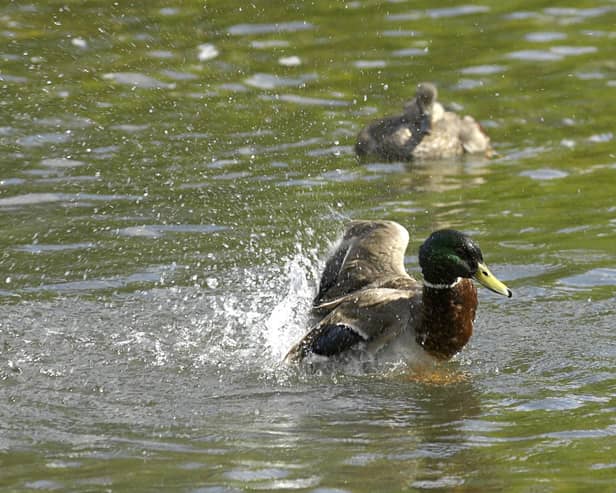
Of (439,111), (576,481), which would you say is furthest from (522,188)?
(576,481)

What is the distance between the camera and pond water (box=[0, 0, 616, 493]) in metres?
6.31

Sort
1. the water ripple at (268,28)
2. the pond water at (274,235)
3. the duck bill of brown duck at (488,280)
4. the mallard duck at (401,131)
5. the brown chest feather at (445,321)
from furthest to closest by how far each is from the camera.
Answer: the water ripple at (268,28) → the mallard duck at (401,131) → the brown chest feather at (445,321) → the duck bill of brown duck at (488,280) → the pond water at (274,235)

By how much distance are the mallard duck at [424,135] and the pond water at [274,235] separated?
0.72 feet

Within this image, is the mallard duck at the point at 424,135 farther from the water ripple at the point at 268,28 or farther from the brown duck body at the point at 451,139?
the water ripple at the point at 268,28

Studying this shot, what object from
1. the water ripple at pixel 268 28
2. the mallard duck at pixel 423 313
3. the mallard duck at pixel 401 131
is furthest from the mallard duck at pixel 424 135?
the mallard duck at pixel 423 313

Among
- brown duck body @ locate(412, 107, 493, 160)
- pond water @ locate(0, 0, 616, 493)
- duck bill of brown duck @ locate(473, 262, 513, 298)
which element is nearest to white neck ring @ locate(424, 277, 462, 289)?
duck bill of brown duck @ locate(473, 262, 513, 298)

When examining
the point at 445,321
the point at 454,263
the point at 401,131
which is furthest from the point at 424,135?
the point at 445,321

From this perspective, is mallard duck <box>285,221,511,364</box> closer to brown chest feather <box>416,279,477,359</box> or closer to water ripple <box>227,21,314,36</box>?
brown chest feather <box>416,279,477,359</box>

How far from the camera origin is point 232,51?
14477 mm

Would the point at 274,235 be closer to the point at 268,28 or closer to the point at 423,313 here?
the point at 423,313

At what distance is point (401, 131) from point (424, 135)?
22cm

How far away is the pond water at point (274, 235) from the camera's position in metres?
6.31

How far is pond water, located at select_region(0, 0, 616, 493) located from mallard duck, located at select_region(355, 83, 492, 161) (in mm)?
219

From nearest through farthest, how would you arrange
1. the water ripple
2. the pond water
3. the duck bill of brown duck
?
the pond water, the duck bill of brown duck, the water ripple
